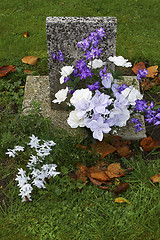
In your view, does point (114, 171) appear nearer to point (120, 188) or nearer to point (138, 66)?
point (120, 188)

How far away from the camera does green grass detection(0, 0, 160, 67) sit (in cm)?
416

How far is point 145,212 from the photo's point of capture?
239 centimetres

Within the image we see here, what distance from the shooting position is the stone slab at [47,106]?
3039mm

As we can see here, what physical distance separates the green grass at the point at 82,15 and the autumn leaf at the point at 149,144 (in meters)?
1.49

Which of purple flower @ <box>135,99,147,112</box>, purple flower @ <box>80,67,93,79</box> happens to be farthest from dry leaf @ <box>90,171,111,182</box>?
purple flower @ <box>80,67,93,79</box>

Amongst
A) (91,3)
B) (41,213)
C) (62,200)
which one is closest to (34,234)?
(41,213)

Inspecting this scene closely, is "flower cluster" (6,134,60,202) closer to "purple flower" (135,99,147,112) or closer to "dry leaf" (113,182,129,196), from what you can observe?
"dry leaf" (113,182,129,196)

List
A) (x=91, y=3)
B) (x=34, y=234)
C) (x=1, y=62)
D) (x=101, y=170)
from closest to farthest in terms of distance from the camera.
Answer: (x=34, y=234) → (x=101, y=170) → (x=1, y=62) → (x=91, y=3)

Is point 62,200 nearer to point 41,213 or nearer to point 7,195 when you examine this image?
point 41,213

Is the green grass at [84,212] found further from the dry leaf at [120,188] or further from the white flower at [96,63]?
the white flower at [96,63]

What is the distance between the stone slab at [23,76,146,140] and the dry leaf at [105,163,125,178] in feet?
1.40

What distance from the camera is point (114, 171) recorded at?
2.66 metres

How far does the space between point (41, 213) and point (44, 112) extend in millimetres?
1175

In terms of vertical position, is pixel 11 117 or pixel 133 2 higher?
pixel 133 2
